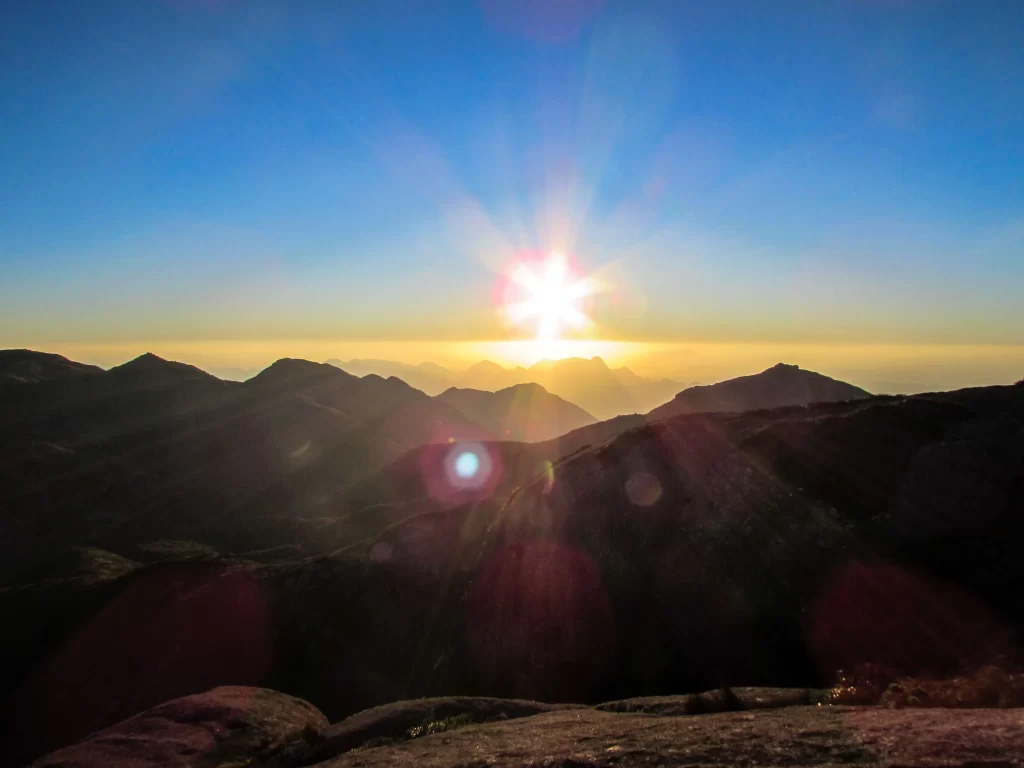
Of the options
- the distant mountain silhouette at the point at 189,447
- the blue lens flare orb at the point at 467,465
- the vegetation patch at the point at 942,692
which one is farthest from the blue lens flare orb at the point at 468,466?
the vegetation patch at the point at 942,692

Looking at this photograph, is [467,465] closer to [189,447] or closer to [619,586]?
[189,447]

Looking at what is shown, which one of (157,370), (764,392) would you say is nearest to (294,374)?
(157,370)

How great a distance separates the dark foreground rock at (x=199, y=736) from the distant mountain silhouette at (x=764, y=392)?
93.2m

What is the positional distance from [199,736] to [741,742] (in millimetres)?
13339

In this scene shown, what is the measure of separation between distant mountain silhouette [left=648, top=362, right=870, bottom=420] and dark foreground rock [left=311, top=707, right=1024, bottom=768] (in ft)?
311

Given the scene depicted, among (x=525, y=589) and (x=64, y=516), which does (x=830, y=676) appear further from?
(x=64, y=516)

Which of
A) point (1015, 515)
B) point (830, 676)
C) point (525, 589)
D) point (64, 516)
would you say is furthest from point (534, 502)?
point (64, 516)

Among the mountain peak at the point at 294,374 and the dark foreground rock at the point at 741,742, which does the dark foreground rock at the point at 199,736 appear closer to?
the dark foreground rock at the point at 741,742

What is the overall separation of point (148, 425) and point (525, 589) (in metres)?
136

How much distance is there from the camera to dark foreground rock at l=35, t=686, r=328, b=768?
1424 cm

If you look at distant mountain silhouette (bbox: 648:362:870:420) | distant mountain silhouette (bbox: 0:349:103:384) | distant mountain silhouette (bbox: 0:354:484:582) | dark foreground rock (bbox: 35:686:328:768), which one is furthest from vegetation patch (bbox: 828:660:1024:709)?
distant mountain silhouette (bbox: 0:349:103:384)

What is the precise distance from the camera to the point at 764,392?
112m

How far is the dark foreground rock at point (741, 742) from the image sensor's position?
8375mm

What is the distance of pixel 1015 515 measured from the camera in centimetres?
2289
